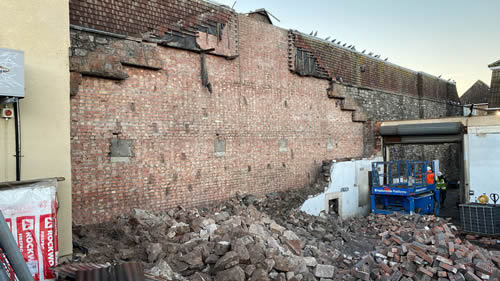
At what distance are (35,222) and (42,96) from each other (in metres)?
1.91

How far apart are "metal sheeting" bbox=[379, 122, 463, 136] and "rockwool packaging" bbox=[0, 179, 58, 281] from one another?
16.1 metres

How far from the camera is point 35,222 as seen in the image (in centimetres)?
465

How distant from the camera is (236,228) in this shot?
7.85 meters

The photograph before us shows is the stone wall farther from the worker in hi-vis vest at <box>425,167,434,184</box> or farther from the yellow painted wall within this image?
the yellow painted wall

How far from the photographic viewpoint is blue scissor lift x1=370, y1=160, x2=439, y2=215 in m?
14.7

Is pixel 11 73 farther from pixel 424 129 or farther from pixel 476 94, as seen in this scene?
pixel 476 94

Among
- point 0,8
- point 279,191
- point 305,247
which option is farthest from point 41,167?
point 279,191

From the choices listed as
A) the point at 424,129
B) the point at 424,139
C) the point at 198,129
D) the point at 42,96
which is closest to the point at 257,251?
the point at 42,96

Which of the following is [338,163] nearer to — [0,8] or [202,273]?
[202,273]

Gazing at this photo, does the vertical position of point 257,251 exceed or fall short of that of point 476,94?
it falls short

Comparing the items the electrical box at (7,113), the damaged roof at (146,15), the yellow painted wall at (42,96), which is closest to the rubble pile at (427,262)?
the yellow painted wall at (42,96)

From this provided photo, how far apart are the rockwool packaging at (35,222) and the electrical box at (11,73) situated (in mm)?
1249

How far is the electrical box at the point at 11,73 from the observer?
15.6ft

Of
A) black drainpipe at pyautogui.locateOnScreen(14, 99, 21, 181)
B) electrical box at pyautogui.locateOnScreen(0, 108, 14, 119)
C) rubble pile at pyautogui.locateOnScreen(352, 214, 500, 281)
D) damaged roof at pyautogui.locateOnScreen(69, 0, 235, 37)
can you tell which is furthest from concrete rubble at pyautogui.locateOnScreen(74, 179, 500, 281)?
damaged roof at pyautogui.locateOnScreen(69, 0, 235, 37)
